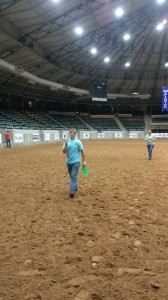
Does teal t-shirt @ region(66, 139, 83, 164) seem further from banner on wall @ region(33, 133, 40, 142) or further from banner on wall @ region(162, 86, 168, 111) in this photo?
banner on wall @ region(33, 133, 40, 142)

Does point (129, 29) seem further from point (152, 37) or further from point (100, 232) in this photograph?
point (100, 232)

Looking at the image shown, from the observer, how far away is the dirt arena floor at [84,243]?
345cm

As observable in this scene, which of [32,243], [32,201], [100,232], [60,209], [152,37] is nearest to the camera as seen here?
[32,243]

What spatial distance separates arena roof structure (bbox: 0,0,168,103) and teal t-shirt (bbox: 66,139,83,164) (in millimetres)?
15765

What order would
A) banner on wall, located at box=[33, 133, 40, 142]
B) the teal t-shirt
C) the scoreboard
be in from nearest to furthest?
the teal t-shirt → banner on wall, located at box=[33, 133, 40, 142] → the scoreboard

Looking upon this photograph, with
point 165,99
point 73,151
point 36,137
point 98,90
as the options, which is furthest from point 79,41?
point 73,151

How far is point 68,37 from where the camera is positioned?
28.3m

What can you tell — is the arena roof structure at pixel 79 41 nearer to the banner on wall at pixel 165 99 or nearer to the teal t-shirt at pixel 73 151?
the banner on wall at pixel 165 99

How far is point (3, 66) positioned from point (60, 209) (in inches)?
1004

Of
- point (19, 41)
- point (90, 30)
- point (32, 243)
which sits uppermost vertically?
point (90, 30)

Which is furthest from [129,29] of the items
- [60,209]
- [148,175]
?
[60,209]

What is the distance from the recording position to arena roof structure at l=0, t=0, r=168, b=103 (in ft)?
74.3

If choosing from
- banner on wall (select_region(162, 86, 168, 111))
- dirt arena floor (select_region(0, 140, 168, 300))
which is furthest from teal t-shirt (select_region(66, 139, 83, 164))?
banner on wall (select_region(162, 86, 168, 111))

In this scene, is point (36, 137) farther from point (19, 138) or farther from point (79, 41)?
point (79, 41)
